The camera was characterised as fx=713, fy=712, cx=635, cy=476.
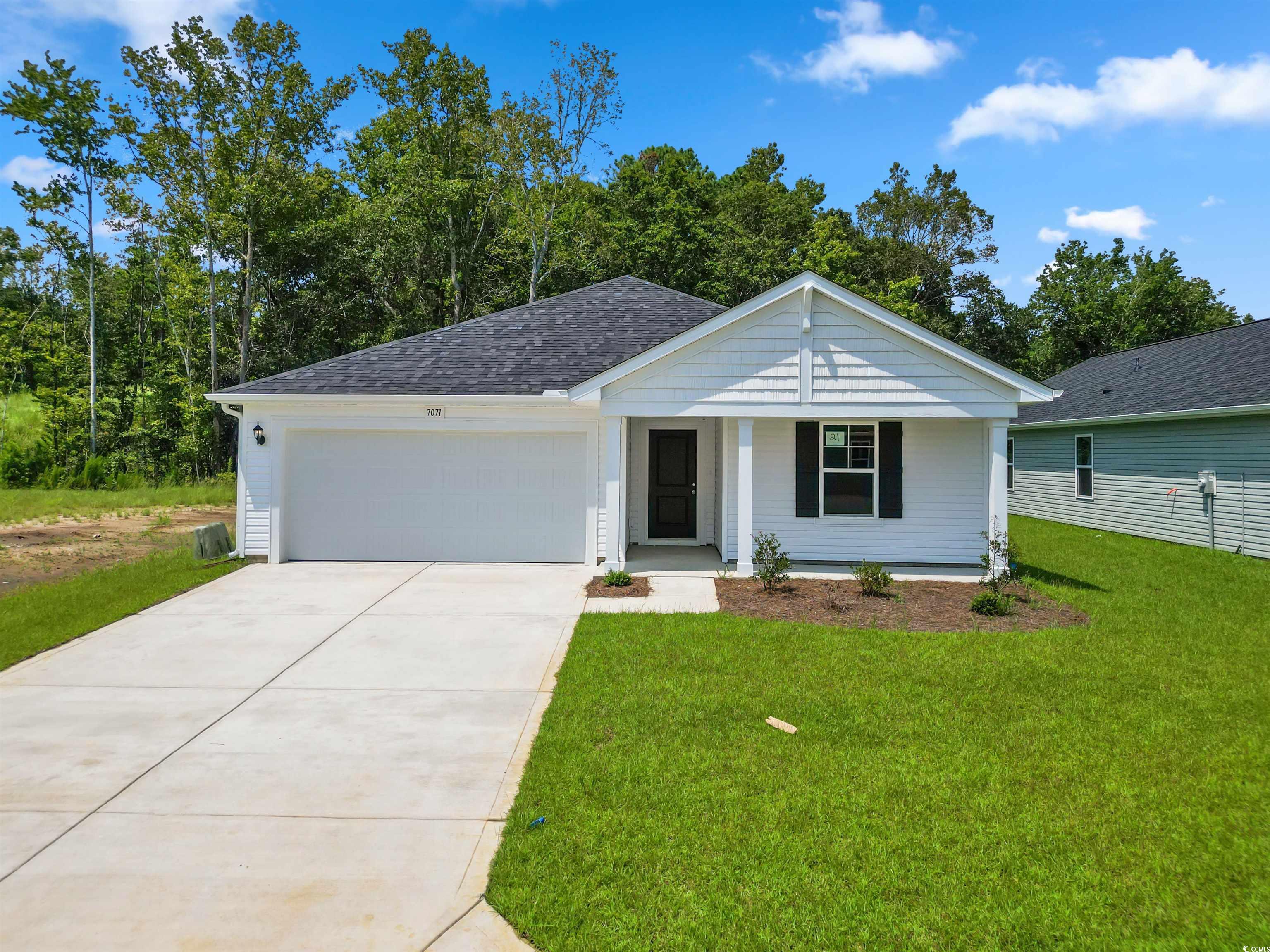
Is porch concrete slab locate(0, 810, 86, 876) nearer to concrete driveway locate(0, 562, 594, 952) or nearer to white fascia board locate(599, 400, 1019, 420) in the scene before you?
concrete driveway locate(0, 562, 594, 952)

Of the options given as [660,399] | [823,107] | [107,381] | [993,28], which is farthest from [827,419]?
[107,381]

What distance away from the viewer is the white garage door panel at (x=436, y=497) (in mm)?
11648

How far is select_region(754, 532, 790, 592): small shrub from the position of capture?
9484mm

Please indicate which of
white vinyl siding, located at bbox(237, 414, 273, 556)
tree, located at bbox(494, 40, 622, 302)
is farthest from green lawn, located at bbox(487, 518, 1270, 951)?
tree, located at bbox(494, 40, 622, 302)

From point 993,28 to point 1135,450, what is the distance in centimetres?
920

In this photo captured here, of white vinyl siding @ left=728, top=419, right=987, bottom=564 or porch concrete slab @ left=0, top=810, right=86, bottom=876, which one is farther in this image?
white vinyl siding @ left=728, top=419, right=987, bottom=564

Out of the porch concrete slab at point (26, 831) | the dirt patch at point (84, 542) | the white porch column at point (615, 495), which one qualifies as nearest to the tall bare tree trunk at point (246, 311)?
the dirt patch at point (84, 542)

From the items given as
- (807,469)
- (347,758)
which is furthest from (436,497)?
(347,758)

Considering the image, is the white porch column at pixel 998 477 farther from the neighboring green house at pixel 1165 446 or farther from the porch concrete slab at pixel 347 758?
the porch concrete slab at pixel 347 758

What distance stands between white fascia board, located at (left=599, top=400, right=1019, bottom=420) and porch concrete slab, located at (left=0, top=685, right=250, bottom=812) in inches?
243

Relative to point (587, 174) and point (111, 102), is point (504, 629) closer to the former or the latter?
point (587, 174)

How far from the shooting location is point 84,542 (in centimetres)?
1372

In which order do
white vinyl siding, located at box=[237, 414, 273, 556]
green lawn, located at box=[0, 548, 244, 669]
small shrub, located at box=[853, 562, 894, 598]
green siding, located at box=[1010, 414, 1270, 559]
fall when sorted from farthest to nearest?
1. green siding, located at box=[1010, 414, 1270, 559]
2. white vinyl siding, located at box=[237, 414, 273, 556]
3. small shrub, located at box=[853, 562, 894, 598]
4. green lawn, located at box=[0, 548, 244, 669]

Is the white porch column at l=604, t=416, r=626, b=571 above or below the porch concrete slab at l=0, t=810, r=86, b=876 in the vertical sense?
above
